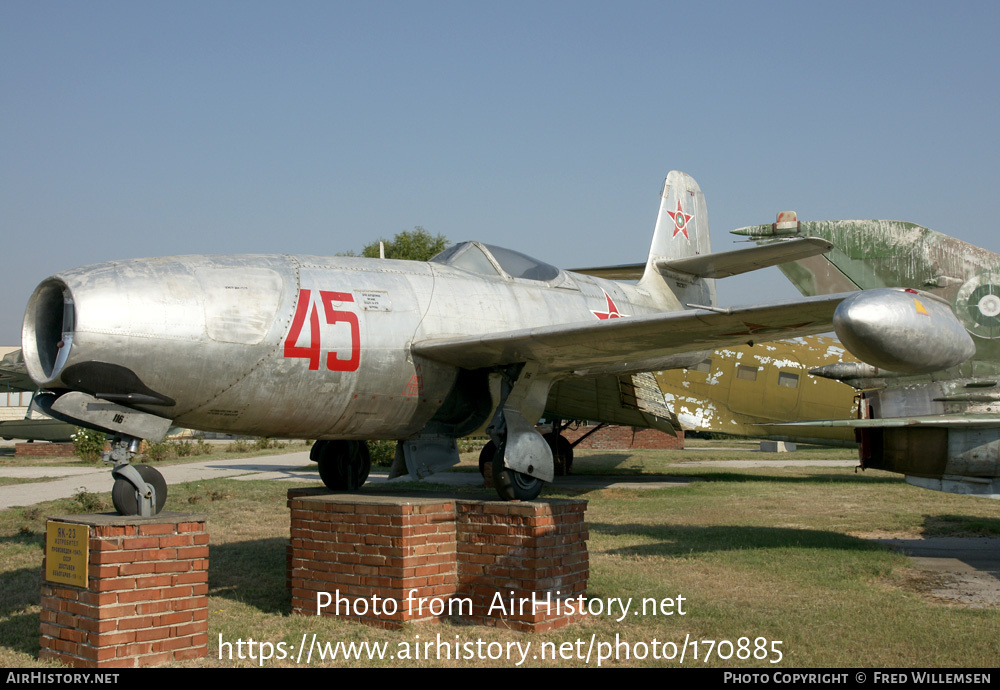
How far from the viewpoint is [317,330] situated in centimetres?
594

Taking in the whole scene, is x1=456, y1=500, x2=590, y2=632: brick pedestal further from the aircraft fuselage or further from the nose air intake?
the nose air intake

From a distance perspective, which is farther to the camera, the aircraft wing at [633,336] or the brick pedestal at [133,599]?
the aircraft wing at [633,336]

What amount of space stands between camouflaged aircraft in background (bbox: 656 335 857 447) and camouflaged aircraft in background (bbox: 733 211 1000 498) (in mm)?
7784

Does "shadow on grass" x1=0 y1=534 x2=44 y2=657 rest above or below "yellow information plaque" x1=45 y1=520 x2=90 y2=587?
below

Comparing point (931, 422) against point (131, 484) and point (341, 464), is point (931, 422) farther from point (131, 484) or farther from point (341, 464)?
point (131, 484)

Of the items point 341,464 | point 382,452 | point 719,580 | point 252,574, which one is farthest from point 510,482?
point 382,452

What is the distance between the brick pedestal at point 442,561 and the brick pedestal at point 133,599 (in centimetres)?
105

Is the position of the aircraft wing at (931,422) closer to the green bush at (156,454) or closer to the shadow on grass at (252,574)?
the shadow on grass at (252,574)

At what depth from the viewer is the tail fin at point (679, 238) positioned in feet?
35.1

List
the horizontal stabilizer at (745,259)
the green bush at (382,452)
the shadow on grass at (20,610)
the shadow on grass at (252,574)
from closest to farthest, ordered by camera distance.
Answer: the shadow on grass at (20,610) → the shadow on grass at (252,574) → the horizontal stabilizer at (745,259) → the green bush at (382,452)

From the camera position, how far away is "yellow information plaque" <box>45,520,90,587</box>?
477cm

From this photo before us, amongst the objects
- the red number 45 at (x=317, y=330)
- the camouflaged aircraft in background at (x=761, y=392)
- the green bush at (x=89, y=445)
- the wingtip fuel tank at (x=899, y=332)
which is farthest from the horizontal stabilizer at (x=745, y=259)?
the green bush at (x=89, y=445)

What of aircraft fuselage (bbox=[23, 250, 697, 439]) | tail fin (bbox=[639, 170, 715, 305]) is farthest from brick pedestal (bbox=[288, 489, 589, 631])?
tail fin (bbox=[639, 170, 715, 305])

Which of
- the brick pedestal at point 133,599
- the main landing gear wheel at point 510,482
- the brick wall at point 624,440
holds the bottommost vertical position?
the brick wall at point 624,440
